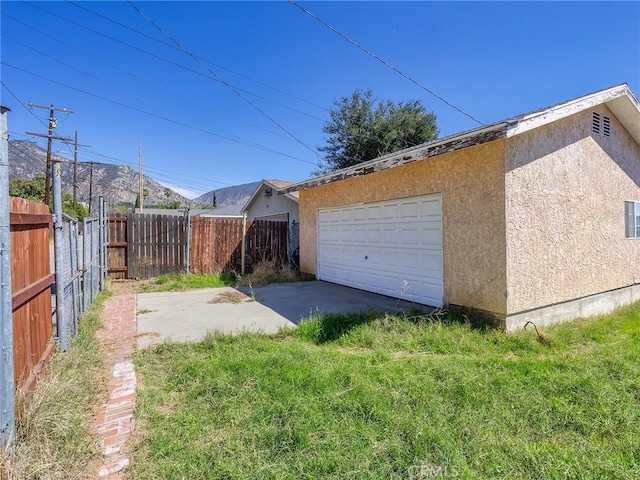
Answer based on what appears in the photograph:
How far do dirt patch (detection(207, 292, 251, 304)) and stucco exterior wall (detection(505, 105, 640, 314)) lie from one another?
18.3 ft

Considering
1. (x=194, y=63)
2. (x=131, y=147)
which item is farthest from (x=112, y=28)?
(x=131, y=147)

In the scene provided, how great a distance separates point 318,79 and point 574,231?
1156cm

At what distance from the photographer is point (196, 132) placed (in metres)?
24.1

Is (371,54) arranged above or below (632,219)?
above

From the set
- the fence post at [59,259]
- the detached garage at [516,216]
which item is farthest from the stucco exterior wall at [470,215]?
the fence post at [59,259]

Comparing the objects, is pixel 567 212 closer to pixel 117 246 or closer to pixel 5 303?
pixel 5 303

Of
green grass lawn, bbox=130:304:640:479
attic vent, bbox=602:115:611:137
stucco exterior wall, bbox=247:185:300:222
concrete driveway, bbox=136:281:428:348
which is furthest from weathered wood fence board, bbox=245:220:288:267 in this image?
attic vent, bbox=602:115:611:137

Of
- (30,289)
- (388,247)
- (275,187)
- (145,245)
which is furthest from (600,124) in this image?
(145,245)

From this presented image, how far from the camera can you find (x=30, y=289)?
3.04m

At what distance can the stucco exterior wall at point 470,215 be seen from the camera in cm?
541

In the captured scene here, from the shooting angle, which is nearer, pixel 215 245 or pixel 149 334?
pixel 149 334

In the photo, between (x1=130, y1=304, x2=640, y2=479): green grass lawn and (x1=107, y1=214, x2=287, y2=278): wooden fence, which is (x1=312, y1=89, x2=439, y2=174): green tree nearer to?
(x1=107, y1=214, x2=287, y2=278): wooden fence

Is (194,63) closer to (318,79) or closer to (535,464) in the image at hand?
(318,79)

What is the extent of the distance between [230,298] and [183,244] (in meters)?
4.36
